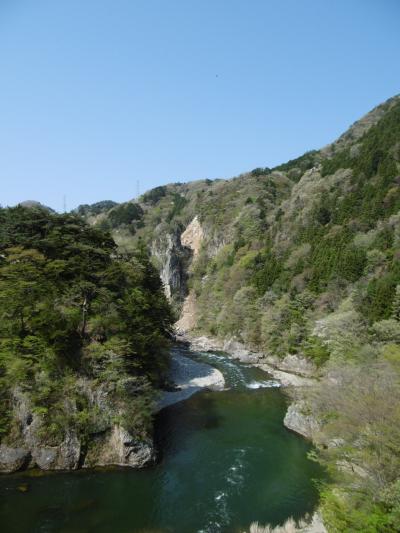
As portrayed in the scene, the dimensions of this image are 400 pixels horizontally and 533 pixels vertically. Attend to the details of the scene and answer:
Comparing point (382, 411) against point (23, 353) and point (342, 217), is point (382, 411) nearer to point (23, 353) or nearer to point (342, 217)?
point (23, 353)

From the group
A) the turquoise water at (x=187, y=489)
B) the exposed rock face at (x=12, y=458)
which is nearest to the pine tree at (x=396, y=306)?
the turquoise water at (x=187, y=489)

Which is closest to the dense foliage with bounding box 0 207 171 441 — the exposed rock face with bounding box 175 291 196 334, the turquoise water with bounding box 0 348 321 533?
the turquoise water with bounding box 0 348 321 533

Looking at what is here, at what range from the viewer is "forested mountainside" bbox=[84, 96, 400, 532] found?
15.6 meters

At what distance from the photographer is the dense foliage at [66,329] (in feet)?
81.1

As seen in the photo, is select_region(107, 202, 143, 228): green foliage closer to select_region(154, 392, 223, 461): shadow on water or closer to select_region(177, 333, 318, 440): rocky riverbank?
select_region(177, 333, 318, 440): rocky riverbank

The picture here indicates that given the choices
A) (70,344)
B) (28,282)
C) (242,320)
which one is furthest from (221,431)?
(242,320)

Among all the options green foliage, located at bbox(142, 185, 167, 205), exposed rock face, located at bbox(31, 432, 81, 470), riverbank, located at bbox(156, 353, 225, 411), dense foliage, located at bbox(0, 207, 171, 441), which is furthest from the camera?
green foliage, located at bbox(142, 185, 167, 205)

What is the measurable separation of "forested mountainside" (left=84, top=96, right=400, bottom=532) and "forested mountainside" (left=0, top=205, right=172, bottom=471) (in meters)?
12.6

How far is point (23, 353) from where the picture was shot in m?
26.4

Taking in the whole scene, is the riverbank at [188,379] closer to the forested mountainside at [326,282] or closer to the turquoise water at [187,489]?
the turquoise water at [187,489]

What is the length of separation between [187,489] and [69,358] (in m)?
11.7

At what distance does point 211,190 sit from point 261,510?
11102cm

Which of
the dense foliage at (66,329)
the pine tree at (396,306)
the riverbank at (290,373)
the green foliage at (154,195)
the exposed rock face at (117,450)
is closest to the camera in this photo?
the riverbank at (290,373)

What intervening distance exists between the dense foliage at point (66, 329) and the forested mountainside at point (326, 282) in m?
13.6
